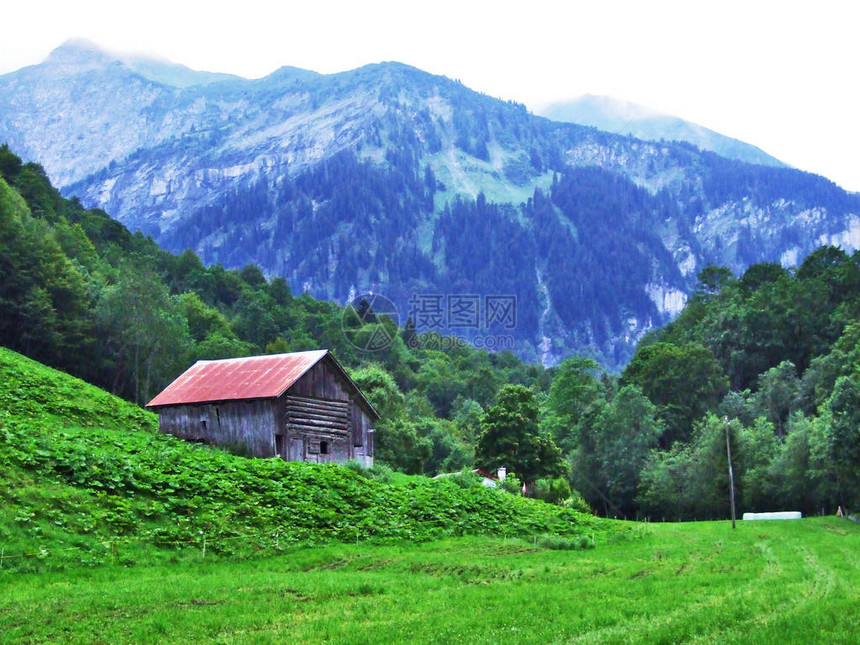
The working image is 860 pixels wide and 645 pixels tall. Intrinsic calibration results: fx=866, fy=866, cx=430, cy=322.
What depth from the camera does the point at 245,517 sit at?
30.0 meters

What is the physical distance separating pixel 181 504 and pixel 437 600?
12118 mm

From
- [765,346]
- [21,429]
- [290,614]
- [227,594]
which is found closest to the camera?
[290,614]

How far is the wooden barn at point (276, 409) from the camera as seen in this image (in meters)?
48.8

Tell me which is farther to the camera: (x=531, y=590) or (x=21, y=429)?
(x=21, y=429)

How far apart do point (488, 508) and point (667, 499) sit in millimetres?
43198

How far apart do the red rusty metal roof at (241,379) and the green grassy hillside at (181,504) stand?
206 inches

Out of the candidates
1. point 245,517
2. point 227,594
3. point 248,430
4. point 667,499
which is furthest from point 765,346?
point 227,594

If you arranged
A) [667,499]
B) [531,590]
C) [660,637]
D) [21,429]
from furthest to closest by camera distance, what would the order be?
[667,499]
[21,429]
[531,590]
[660,637]

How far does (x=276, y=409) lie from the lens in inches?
1913

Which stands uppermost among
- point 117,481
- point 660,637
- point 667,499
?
point 117,481

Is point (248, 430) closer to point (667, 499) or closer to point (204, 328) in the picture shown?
point (667, 499)

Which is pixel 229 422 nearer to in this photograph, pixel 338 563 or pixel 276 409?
pixel 276 409

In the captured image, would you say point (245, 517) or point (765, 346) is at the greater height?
point (765, 346)

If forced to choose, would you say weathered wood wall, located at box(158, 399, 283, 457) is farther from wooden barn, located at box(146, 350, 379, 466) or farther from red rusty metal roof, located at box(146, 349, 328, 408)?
red rusty metal roof, located at box(146, 349, 328, 408)
